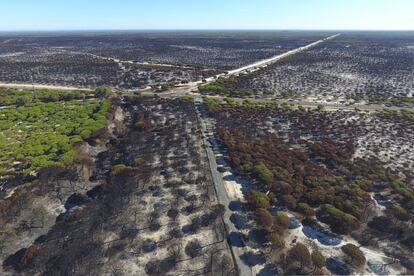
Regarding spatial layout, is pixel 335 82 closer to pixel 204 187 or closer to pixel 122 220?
pixel 204 187

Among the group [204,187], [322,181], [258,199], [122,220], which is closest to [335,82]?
[322,181]

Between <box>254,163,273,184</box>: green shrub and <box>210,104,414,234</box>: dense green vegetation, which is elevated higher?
<box>254,163,273,184</box>: green shrub

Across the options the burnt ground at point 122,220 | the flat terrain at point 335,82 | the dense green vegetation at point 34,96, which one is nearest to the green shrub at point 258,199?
the burnt ground at point 122,220

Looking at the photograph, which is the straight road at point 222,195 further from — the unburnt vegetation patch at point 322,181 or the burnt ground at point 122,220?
the unburnt vegetation patch at point 322,181

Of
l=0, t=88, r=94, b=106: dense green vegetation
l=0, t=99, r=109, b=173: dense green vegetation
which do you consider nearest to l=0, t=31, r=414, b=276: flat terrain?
l=0, t=99, r=109, b=173: dense green vegetation

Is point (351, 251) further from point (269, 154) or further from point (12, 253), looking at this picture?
point (12, 253)

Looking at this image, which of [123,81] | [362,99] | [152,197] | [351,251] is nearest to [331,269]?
[351,251]

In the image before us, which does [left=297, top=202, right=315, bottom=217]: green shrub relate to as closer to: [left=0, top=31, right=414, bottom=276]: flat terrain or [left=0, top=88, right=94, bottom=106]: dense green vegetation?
[left=0, top=31, right=414, bottom=276]: flat terrain
